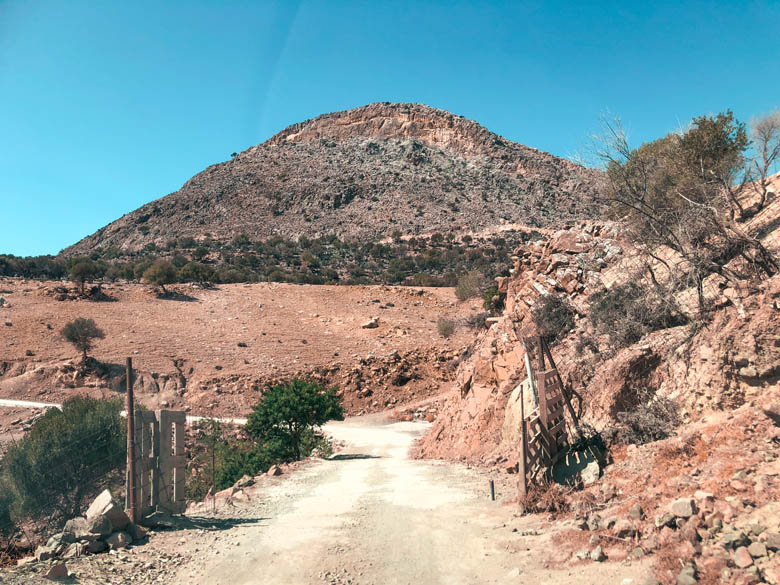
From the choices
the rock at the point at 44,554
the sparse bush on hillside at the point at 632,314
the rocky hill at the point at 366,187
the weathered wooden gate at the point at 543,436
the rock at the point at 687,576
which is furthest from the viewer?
the rocky hill at the point at 366,187

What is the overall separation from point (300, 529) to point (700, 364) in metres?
6.92

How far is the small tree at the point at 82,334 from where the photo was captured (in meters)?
34.2

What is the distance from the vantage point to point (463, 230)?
8138 centimetres

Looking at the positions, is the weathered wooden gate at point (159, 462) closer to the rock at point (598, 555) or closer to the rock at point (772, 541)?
the rock at point (598, 555)

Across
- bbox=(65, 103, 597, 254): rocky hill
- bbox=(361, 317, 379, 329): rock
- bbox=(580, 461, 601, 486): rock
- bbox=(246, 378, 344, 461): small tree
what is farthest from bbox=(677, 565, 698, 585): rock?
bbox=(65, 103, 597, 254): rocky hill

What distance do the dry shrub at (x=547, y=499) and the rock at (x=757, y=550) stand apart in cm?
314

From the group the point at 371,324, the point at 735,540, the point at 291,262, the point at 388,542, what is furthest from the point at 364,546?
the point at 291,262

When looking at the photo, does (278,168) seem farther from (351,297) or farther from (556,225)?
(351,297)

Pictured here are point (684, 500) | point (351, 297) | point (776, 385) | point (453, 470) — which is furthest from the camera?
point (351, 297)

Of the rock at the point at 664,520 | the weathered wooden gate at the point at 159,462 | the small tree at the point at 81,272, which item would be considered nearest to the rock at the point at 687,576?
the rock at the point at 664,520

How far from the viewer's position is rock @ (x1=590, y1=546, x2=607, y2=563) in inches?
229

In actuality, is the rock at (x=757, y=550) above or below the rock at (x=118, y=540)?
above

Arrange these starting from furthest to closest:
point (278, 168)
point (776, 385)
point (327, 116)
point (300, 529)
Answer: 1. point (327, 116)
2. point (278, 168)
3. point (300, 529)
4. point (776, 385)

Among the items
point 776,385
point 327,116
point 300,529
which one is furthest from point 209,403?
point 327,116
